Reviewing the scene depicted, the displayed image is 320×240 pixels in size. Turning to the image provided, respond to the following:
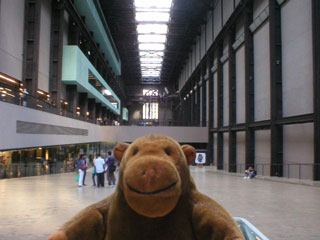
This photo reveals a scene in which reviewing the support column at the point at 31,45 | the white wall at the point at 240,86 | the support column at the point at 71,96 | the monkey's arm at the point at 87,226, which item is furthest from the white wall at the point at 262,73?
the monkey's arm at the point at 87,226

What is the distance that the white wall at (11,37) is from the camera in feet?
55.1

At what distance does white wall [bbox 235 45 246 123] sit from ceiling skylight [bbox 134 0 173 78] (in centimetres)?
1018

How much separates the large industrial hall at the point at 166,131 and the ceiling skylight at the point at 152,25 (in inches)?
7.0

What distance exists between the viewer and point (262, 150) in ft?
70.2

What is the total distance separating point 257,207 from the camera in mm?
8672

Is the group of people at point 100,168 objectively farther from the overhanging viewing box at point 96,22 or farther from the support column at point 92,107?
the support column at point 92,107

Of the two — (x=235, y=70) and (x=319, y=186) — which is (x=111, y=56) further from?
(x=319, y=186)

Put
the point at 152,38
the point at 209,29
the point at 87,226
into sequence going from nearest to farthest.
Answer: the point at 87,226
the point at 209,29
the point at 152,38

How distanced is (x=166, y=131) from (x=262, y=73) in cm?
1913

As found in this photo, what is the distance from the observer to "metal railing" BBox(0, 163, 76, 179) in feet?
54.3

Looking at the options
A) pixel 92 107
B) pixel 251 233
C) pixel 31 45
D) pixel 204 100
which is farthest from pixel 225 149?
pixel 251 233

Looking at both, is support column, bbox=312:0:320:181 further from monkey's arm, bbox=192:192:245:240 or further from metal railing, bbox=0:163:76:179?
metal railing, bbox=0:163:76:179

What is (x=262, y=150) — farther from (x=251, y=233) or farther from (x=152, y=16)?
(x=152, y=16)

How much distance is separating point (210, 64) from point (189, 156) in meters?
34.6
